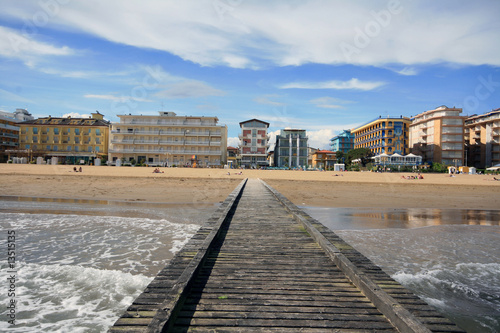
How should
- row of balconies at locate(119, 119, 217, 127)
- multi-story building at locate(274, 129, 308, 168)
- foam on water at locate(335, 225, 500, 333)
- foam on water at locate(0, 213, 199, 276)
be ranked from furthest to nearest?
multi-story building at locate(274, 129, 308, 168), row of balconies at locate(119, 119, 217, 127), foam on water at locate(0, 213, 199, 276), foam on water at locate(335, 225, 500, 333)

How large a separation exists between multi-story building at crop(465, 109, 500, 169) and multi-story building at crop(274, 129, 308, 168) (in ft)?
133

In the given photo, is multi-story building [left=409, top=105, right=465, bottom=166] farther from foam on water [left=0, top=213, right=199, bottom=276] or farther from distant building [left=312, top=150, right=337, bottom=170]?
foam on water [left=0, top=213, right=199, bottom=276]

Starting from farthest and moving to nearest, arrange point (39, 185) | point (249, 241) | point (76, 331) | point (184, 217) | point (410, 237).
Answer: point (39, 185), point (184, 217), point (410, 237), point (249, 241), point (76, 331)

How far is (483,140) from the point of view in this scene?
257 ft

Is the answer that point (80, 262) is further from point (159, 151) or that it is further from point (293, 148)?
point (293, 148)

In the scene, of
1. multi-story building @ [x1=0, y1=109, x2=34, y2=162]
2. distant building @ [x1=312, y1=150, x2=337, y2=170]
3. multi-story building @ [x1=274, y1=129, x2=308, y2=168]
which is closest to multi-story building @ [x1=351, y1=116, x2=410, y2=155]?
distant building @ [x1=312, y1=150, x2=337, y2=170]

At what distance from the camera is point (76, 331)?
15.8 feet

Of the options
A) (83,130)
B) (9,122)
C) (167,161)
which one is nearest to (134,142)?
(167,161)

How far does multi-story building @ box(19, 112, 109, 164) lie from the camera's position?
239 ft

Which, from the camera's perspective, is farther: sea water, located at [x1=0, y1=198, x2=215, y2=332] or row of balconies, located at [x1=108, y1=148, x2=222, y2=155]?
row of balconies, located at [x1=108, y1=148, x2=222, y2=155]

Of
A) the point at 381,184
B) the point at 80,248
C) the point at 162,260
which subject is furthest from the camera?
the point at 381,184

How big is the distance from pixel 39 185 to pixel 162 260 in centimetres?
2468

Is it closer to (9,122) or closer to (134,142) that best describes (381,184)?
(134,142)

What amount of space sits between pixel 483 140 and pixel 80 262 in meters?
95.7
